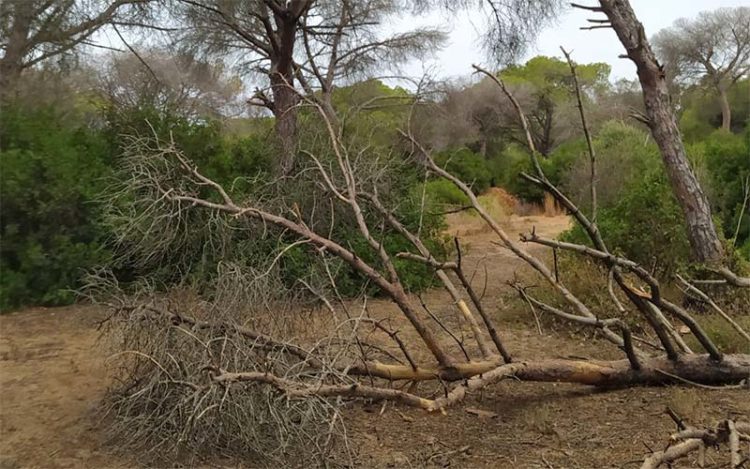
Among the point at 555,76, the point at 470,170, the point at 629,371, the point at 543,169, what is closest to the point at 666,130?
the point at 629,371

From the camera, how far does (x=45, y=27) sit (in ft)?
26.3

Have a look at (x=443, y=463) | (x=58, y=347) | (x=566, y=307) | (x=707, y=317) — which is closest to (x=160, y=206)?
(x=58, y=347)

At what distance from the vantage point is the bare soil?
3660 mm

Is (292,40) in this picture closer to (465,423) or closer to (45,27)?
(45,27)

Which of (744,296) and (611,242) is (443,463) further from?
(611,242)

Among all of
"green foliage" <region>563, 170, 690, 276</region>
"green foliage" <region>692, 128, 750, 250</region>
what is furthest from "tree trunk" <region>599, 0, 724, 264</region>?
"green foliage" <region>692, 128, 750, 250</region>

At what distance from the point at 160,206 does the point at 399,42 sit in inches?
401

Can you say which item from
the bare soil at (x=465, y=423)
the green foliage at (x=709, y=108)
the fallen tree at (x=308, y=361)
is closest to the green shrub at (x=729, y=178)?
the bare soil at (x=465, y=423)

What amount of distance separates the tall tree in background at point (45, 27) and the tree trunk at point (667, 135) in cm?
544

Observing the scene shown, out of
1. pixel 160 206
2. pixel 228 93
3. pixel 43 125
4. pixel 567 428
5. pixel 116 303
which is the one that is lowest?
pixel 567 428

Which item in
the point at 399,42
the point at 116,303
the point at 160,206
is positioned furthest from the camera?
the point at 399,42

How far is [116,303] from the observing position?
4.38 meters

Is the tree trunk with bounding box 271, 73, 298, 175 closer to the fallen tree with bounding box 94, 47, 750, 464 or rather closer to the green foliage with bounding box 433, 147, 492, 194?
the fallen tree with bounding box 94, 47, 750, 464

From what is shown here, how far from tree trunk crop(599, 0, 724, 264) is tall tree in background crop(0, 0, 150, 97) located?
544cm
